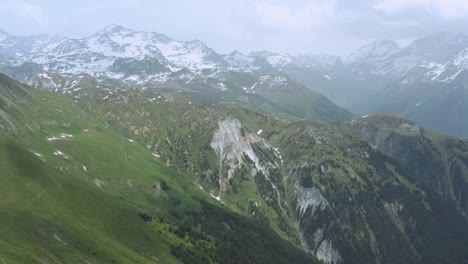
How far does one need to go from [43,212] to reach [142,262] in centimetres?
4617

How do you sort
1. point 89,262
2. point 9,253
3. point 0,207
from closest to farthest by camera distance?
point 9,253, point 89,262, point 0,207

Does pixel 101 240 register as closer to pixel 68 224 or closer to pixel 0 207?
pixel 68 224

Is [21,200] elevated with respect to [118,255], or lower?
elevated

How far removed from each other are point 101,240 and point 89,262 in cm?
2387

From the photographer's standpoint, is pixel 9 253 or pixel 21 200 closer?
pixel 9 253

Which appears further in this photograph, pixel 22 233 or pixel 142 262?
pixel 142 262

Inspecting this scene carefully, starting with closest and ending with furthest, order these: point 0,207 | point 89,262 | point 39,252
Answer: point 39,252 < point 89,262 < point 0,207

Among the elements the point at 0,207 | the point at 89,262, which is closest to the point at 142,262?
the point at 89,262

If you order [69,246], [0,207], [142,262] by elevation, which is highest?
[0,207]

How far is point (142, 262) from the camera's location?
641ft

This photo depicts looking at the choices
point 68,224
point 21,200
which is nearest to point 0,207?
point 21,200

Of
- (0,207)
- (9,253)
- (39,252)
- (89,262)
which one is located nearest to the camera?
(9,253)

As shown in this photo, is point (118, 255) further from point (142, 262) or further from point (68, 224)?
point (68, 224)

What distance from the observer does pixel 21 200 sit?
653 ft
